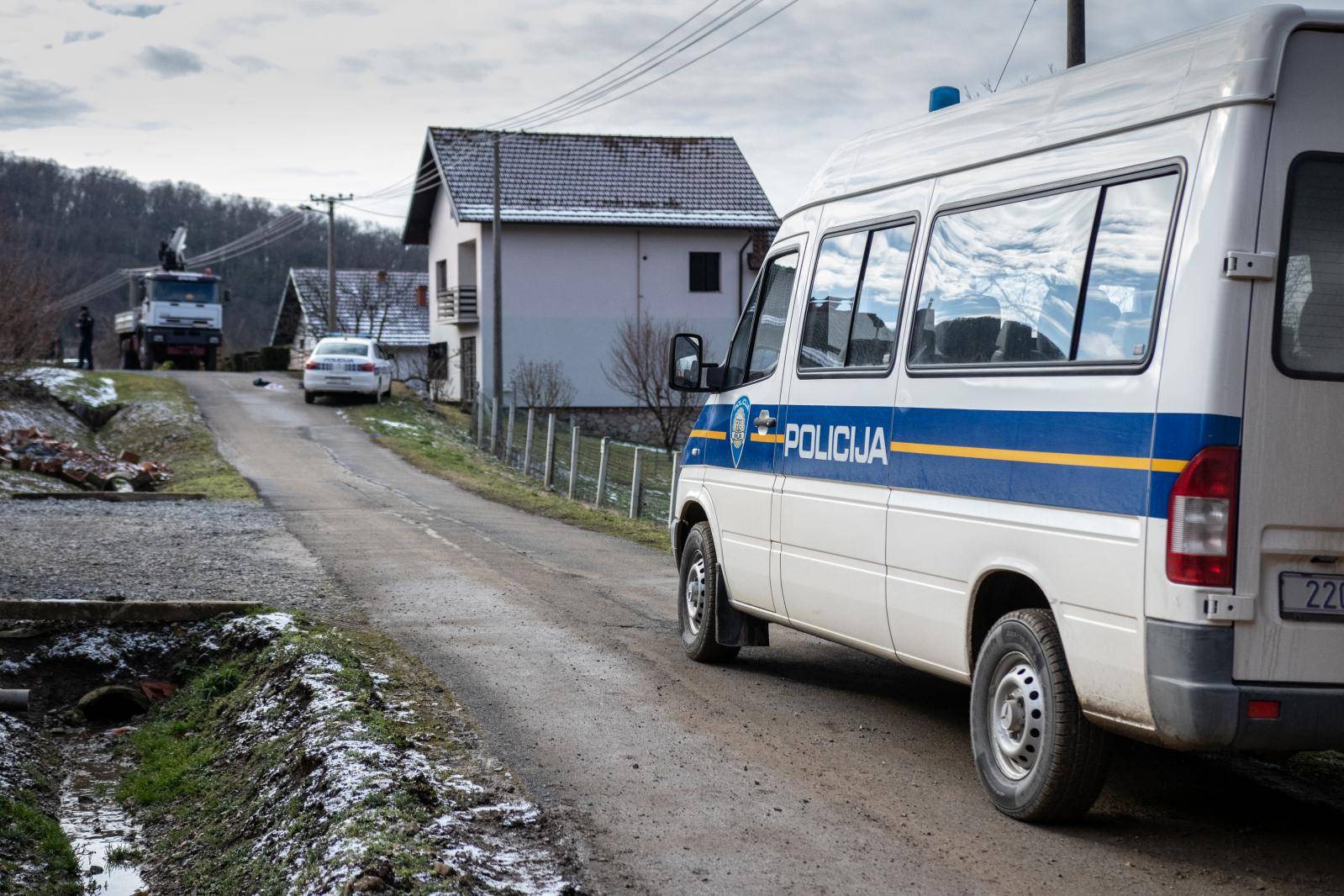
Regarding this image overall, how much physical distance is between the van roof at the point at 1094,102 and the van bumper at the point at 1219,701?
1773 millimetres

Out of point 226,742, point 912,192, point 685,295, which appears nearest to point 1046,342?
point 912,192

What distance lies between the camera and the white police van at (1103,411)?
14.7ft

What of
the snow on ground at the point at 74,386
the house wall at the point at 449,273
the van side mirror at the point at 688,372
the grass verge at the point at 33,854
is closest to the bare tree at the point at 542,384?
the house wall at the point at 449,273

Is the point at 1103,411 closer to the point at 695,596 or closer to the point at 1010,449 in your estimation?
the point at 1010,449

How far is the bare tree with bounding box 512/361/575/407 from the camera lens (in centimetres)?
3928

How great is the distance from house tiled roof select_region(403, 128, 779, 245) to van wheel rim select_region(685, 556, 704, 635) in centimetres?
3596

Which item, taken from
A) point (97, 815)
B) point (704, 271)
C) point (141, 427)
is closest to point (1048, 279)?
point (97, 815)

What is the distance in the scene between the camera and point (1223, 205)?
4523 mm

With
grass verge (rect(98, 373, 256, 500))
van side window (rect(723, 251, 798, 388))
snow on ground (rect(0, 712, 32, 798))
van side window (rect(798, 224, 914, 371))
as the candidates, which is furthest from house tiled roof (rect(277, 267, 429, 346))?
van side window (rect(798, 224, 914, 371))

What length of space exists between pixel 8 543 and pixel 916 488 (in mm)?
9551

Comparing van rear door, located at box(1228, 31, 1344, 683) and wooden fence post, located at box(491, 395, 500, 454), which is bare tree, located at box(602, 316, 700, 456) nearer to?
wooden fence post, located at box(491, 395, 500, 454)

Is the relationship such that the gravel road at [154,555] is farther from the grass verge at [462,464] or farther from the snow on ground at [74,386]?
the snow on ground at [74,386]

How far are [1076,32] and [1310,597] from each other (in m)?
10.9

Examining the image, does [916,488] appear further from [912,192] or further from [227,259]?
[227,259]
